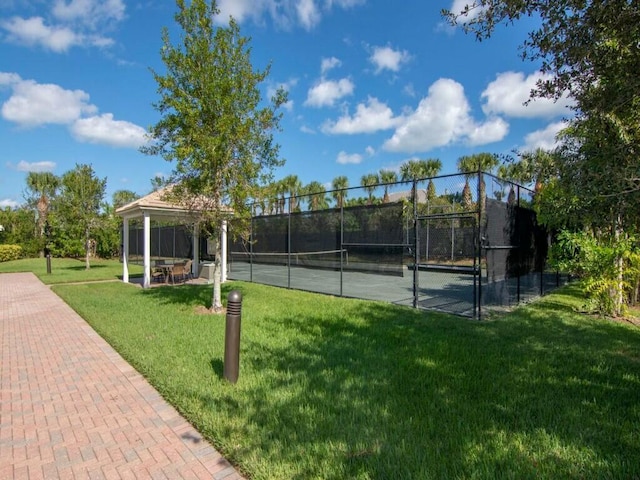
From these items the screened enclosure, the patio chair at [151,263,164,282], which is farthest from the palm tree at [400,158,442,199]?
the patio chair at [151,263,164,282]

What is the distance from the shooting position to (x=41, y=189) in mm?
33094

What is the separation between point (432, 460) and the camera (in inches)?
96.6

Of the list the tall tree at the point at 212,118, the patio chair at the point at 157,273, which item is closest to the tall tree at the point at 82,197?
the patio chair at the point at 157,273

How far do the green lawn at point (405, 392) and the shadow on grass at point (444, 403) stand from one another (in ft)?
0.04

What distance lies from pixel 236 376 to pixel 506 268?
630cm

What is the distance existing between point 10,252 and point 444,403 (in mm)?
31330

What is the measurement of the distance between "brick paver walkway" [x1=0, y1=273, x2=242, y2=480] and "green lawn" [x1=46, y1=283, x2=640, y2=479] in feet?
0.59

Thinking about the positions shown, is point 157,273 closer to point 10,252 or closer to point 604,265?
point 604,265

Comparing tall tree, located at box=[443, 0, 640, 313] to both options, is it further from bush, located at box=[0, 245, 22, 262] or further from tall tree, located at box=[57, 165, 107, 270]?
bush, located at box=[0, 245, 22, 262]

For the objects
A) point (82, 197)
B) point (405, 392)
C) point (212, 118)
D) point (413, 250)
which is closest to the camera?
point (405, 392)

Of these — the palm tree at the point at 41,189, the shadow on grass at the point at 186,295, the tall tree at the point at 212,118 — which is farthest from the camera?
the palm tree at the point at 41,189

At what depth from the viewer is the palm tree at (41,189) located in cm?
3019

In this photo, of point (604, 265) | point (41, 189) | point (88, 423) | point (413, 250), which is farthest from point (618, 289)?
point (41, 189)

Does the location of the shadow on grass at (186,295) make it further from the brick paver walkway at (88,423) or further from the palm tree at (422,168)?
the palm tree at (422,168)
